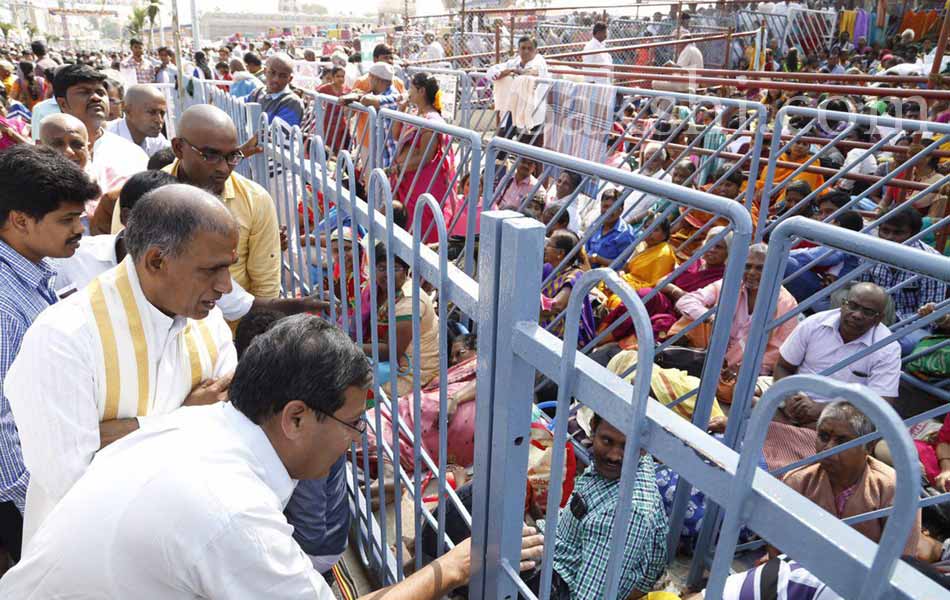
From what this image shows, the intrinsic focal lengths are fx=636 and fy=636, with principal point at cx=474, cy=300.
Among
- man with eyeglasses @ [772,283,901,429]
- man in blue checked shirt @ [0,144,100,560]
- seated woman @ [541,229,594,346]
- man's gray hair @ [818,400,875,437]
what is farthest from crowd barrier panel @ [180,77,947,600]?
seated woman @ [541,229,594,346]

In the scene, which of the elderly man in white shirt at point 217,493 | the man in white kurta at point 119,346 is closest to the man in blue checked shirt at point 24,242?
the man in white kurta at point 119,346

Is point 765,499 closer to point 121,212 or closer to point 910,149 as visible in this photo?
point 121,212

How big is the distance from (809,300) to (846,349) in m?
1.54

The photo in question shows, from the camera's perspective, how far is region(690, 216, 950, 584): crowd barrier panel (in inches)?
39.2

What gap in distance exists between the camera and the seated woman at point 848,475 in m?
2.28

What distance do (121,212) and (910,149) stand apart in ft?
16.6

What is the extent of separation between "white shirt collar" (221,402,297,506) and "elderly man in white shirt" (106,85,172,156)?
3.78 metres

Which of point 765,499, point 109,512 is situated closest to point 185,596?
point 109,512

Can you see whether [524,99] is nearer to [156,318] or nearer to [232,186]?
[232,186]

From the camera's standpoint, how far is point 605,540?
77.9 inches

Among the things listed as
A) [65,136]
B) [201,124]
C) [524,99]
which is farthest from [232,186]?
[524,99]

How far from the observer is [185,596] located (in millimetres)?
1243

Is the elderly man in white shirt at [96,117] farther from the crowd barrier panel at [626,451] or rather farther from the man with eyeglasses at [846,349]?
the man with eyeglasses at [846,349]

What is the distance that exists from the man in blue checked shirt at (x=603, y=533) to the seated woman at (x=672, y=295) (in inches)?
82.3
